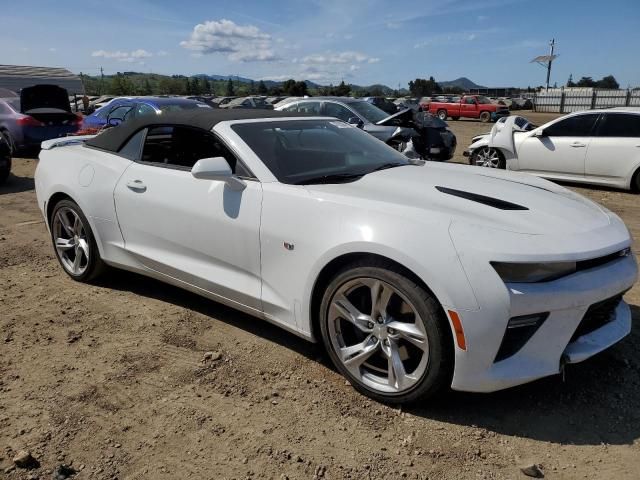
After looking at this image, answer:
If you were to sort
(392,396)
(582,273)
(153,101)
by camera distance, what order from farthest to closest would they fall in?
(153,101)
(392,396)
(582,273)

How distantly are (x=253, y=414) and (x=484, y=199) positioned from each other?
1719 mm

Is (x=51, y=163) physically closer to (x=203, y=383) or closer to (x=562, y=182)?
(x=203, y=383)

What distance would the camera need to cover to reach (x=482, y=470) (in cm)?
229

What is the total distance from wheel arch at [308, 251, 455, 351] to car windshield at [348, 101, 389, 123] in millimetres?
8588

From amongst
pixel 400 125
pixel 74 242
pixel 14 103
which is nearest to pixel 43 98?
pixel 14 103

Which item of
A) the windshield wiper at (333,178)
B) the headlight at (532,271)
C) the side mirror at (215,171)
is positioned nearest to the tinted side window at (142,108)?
the side mirror at (215,171)

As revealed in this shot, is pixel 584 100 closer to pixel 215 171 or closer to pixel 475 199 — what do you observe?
pixel 475 199

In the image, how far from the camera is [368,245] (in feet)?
8.50

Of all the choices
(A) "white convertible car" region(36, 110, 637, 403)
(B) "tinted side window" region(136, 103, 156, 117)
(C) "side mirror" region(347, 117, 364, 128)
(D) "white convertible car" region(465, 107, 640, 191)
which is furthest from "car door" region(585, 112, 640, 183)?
(B) "tinted side window" region(136, 103, 156, 117)

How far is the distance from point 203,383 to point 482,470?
1.56 meters

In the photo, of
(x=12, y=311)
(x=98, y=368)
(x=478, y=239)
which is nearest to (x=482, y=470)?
(x=478, y=239)

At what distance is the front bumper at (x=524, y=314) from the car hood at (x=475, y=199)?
173mm

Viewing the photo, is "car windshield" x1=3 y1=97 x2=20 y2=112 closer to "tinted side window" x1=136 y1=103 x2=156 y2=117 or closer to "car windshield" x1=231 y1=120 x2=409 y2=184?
"tinted side window" x1=136 y1=103 x2=156 y2=117

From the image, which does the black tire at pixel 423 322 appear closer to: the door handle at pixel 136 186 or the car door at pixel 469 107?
the door handle at pixel 136 186
